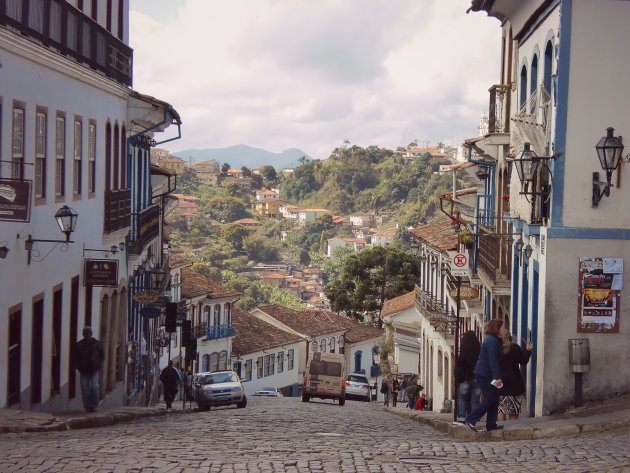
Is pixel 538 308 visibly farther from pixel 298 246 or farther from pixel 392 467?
pixel 298 246

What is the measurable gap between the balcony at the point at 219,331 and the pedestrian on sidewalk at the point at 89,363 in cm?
3773

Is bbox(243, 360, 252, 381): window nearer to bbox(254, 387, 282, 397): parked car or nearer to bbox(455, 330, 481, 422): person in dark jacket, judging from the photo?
bbox(254, 387, 282, 397): parked car

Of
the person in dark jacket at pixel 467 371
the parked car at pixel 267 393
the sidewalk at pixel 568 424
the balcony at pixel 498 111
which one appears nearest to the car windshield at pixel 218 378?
the balcony at pixel 498 111

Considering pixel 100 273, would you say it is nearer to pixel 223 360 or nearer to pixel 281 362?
pixel 223 360

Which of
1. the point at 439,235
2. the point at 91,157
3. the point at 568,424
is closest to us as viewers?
the point at 568,424

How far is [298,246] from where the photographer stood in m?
192

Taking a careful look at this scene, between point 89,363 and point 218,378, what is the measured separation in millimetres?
13856

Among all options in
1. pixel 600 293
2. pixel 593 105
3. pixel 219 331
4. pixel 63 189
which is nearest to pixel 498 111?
pixel 593 105

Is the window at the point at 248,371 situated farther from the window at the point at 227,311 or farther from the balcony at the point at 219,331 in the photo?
the window at the point at 227,311

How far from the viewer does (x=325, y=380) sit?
3584 cm

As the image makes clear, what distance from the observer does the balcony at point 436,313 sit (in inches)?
1359

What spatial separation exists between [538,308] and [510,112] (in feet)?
23.2

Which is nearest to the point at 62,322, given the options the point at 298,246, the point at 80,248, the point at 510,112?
the point at 80,248

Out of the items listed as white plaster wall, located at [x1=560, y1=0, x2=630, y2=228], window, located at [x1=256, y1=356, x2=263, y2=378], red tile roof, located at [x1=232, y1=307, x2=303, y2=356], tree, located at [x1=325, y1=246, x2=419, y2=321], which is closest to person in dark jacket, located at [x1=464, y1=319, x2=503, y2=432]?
white plaster wall, located at [x1=560, y1=0, x2=630, y2=228]
